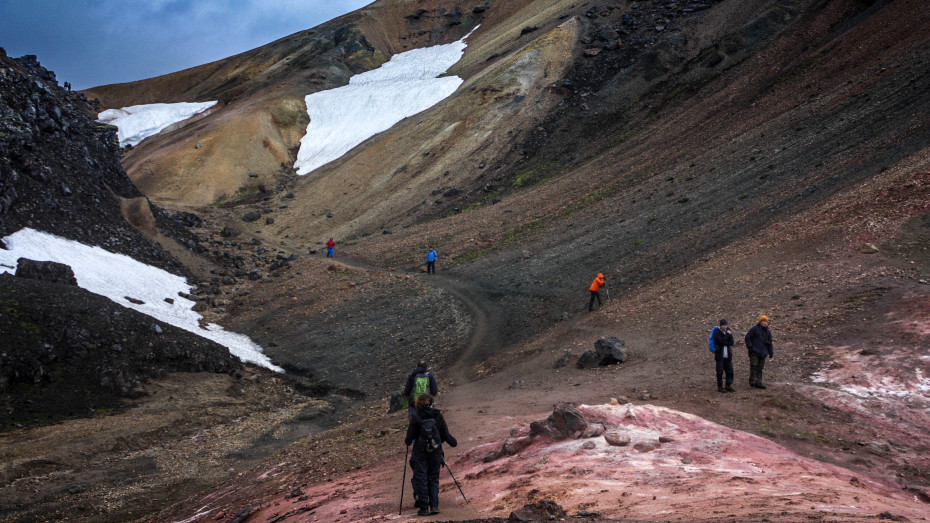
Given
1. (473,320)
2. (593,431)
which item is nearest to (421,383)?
(593,431)

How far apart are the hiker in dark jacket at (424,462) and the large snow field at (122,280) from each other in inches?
826

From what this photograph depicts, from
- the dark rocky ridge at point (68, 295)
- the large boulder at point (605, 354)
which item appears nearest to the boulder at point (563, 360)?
the large boulder at point (605, 354)

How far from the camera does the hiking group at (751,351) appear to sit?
1548cm

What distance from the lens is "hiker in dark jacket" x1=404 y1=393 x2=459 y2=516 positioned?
10.1m

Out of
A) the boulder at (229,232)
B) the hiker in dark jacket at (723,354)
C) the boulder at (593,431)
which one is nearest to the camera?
the boulder at (593,431)

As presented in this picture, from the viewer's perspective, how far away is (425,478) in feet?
33.4

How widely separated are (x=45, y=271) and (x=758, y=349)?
28289mm

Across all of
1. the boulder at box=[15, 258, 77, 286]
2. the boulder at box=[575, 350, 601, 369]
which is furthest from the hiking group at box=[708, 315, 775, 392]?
the boulder at box=[15, 258, 77, 286]

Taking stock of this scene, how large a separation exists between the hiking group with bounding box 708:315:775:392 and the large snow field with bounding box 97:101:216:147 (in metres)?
81.6

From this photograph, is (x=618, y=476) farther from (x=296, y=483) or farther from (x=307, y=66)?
(x=307, y=66)

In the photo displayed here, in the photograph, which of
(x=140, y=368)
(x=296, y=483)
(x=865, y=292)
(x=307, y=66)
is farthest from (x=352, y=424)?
(x=307, y=66)

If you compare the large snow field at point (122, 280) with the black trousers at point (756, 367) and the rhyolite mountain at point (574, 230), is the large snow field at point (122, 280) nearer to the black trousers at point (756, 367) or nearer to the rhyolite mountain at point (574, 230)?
the rhyolite mountain at point (574, 230)

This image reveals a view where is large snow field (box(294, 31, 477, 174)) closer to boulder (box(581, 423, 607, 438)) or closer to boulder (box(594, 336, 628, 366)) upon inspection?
boulder (box(594, 336, 628, 366))

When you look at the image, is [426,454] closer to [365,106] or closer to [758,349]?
[758,349]
